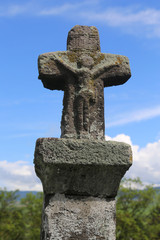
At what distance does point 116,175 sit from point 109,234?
2.23 ft

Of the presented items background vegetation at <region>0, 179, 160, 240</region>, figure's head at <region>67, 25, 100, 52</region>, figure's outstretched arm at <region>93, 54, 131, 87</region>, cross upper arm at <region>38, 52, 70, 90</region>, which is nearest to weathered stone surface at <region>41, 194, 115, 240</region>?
cross upper arm at <region>38, 52, 70, 90</region>

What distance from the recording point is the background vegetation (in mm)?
21703

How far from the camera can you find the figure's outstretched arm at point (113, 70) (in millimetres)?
4016

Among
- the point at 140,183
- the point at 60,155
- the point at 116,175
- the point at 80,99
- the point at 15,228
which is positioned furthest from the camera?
the point at 140,183

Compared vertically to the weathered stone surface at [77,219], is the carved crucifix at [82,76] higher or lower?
higher

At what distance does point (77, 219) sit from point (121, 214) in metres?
19.7

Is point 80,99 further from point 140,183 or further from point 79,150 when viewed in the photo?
point 140,183

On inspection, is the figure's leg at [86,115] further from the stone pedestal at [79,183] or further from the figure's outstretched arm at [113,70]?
the figure's outstretched arm at [113,70]

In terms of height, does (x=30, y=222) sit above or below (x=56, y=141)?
below

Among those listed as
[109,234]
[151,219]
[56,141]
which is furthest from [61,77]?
[151,219]

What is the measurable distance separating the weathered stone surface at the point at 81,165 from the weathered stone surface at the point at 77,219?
0.34 ft

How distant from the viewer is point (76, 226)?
337cm

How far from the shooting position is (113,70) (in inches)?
161

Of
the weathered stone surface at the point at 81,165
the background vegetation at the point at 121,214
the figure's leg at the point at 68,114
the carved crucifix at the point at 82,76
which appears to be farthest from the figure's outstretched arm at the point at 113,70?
the background vegetation at the point at 121,214
